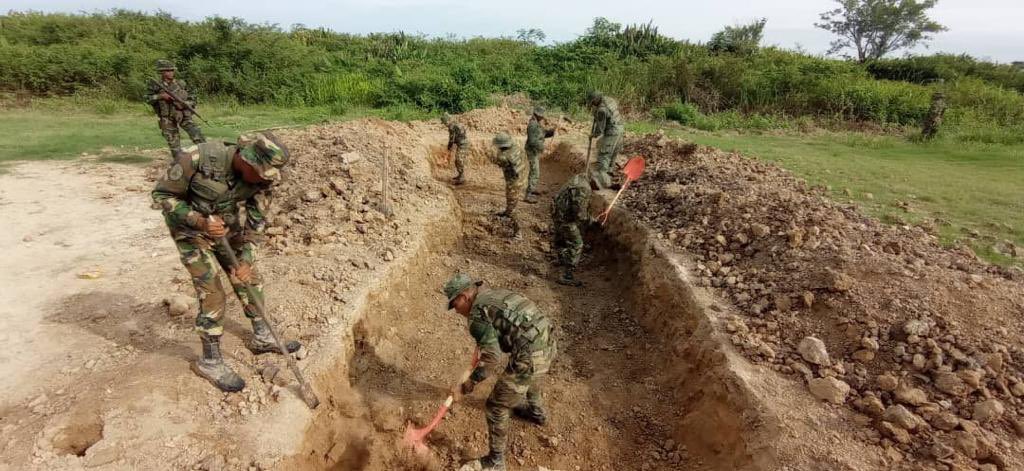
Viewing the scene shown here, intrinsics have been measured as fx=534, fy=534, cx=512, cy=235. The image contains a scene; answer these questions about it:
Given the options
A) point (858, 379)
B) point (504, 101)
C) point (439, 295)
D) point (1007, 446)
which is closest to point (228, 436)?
point (439, 295)

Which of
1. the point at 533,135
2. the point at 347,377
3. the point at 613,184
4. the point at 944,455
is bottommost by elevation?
the point at 347,377

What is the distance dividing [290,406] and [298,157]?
19.5 feet

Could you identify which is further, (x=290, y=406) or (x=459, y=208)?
(x=459, y=208)

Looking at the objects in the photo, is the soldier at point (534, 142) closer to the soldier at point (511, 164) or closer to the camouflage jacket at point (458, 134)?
the soldier at point (511, 164)

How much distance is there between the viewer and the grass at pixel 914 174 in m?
7.16

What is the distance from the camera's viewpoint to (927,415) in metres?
3.87

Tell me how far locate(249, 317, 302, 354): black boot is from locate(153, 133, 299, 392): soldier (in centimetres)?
39

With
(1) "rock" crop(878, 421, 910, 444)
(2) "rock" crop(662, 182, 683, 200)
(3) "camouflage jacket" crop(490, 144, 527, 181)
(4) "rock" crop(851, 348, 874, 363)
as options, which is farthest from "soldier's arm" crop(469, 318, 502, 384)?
(3) "camouflage jacket" crop(490, 144, 527, 181)

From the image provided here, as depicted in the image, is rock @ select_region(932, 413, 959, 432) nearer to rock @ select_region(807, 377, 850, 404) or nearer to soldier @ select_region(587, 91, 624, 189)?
rock @ select_region(807, 377, 850, 404)

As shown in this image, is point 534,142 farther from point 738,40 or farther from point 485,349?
point 738,40

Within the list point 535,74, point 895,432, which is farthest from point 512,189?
point 535,74

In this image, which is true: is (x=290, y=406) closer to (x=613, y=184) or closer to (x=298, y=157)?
(x=298, y=157)

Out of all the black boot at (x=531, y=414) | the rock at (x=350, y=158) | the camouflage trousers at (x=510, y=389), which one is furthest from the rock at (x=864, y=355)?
the rock at (x=350, y=158)

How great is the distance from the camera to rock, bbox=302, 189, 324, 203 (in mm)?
7578
